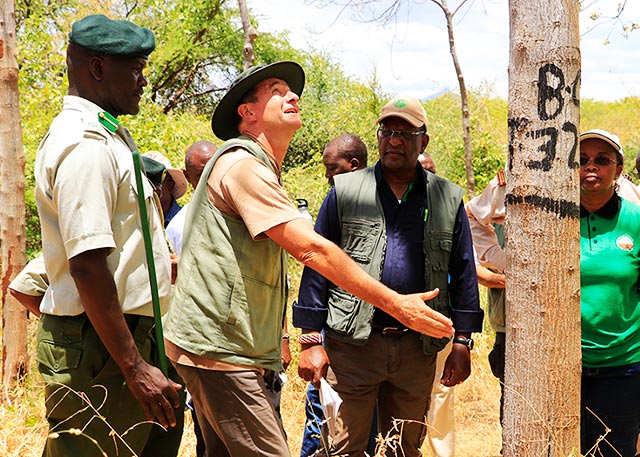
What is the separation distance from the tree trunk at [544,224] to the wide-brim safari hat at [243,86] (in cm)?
99

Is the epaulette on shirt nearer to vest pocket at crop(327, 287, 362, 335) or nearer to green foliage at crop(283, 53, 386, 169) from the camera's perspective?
vest pocket at crop(327, 287, 362, 335)

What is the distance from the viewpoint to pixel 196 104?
2181 cm

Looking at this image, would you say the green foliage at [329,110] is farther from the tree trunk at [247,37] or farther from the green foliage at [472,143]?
the tree trunk at [247,37]

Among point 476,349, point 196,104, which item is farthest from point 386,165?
point 196,104

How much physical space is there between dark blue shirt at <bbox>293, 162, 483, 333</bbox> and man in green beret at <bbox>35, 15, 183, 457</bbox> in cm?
121

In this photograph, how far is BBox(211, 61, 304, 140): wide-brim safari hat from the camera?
3.30m

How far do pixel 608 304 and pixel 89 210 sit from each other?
8.44 ft

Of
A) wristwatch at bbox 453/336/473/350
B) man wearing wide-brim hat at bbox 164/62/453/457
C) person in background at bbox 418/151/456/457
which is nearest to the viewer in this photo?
man wearing wide-brim hat at bbox 164/62/453/457

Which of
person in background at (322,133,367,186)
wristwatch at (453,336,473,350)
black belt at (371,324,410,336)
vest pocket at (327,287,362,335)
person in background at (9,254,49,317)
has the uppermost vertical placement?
person in background at (322,133,367,186)

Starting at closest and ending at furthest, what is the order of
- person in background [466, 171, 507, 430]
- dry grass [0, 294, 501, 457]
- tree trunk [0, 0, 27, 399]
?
dry grass [0, 294, 501, 457] < person in background [466, 171, 507, 430] < tree trunk [0, 0, 27, 399]

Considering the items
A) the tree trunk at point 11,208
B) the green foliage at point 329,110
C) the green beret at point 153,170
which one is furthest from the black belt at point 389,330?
the green foliage at point 329,110

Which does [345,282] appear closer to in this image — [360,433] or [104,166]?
[104,166]

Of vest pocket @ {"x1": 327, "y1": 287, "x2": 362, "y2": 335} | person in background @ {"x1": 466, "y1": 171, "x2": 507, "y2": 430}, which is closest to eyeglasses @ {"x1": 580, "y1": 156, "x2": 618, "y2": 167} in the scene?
person in background @ {"x1": 466, "y1": 171, "x2": 507, "y2": 430}

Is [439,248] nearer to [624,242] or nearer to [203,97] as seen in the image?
[624,242]
